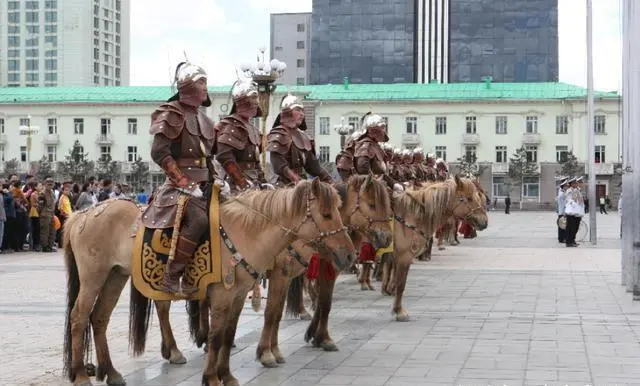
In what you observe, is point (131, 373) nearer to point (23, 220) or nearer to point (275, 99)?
point (23, 220)

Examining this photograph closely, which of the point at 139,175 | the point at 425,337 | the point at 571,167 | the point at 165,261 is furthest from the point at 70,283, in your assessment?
the point at 139,175

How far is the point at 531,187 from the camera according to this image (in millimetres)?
97938

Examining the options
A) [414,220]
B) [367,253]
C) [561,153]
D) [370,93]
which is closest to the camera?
[367,253]

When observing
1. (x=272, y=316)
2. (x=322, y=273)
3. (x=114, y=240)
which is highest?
(x=114, y=240)

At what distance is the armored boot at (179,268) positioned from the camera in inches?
Answer: 338

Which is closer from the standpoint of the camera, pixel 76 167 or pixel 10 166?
pixel 76 167

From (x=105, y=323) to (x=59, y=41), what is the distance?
165 meters

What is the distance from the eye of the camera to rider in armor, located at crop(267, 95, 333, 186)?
11.7 metres

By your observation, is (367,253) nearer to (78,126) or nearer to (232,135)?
(232,135)

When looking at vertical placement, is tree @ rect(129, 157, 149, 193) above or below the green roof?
below

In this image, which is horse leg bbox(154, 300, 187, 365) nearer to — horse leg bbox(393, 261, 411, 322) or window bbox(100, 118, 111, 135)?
horse leg bbox(393, 261, 411, 322)

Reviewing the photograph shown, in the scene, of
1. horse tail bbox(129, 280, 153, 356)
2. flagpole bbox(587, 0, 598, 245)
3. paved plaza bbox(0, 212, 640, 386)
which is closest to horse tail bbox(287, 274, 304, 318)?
paved plaza bbox(0, 212, 640, 386)

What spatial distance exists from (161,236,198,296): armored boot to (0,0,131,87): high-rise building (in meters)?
162

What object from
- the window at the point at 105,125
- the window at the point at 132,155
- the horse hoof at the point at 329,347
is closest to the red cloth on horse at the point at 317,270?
the horse hoof at the point at 329,347
